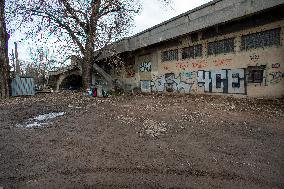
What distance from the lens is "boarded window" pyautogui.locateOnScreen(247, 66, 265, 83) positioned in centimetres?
1243

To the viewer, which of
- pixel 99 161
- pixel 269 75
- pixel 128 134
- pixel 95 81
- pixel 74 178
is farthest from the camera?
pixel 95 81

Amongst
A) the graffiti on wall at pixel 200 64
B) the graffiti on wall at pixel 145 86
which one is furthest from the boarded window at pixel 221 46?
the graffiti on wall at pixel 145 86

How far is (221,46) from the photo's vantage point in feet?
47.8

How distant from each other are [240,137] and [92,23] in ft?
50.9

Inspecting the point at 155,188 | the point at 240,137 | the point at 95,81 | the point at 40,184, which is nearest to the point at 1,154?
the point at 40,184

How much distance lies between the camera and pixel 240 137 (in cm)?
682

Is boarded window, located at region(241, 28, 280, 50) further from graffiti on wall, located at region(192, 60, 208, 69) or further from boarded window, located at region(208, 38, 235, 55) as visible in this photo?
graffiti on wall, located at region(192, 60, 208, 69)

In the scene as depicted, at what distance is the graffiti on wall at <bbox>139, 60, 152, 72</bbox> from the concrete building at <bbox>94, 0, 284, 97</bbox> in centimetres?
8

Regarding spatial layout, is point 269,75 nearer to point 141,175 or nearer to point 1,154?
point 141,175

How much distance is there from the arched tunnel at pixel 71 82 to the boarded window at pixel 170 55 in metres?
Answer: 18.8

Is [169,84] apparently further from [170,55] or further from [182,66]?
[170,55]

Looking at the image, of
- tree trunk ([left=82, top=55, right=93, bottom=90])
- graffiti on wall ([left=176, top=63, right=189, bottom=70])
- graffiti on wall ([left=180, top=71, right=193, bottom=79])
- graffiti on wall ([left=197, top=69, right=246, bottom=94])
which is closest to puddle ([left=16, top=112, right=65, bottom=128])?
graffiti on wall ([left=197, top=69, right=246, bottom=94])

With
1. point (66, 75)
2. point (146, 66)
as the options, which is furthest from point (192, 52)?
point (66, 75)

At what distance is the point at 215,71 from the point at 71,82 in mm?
27314
